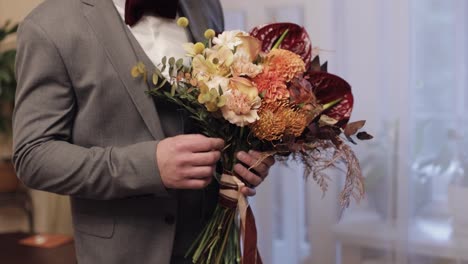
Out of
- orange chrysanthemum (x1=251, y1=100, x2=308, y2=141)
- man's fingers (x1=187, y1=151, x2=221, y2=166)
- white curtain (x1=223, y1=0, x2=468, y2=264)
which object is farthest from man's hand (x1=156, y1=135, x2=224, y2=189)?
white curtain (x1=223, y1=0, x2=468, y2=264)

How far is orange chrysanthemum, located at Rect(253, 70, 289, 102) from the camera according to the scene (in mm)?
1114

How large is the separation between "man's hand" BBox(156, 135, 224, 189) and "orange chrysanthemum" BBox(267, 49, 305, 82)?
0.19 m

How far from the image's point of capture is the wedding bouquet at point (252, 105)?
1111 millimetres

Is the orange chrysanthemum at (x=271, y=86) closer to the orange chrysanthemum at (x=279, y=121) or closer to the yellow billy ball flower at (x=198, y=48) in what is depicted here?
the orange chrysanthemum at (x=279, y=121)

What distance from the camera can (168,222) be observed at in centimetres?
127

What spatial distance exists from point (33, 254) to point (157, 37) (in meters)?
1.44

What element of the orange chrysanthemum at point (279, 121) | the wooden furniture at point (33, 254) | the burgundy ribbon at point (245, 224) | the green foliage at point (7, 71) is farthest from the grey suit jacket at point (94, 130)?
the green foliage at point (7, 71)

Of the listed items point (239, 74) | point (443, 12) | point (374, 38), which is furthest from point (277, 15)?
point (239, 74)

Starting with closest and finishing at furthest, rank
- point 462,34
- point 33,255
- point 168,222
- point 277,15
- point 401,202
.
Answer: point 168,222, point 462,34, point 401,202, point 277,15, point 33,255

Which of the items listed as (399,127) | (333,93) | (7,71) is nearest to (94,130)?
(333,93)

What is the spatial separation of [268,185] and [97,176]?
1117 millimetres

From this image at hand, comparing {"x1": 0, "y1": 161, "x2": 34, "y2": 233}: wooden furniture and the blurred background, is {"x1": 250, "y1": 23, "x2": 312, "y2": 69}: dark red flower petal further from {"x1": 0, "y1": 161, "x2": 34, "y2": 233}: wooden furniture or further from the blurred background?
{"x1": 0, "y1": 161, "x2": 34, "y2": 233}: wooden furniture

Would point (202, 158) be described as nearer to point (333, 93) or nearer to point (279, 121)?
point (279, 121)

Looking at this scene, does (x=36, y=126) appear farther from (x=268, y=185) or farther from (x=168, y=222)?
(x=268, y=185)
